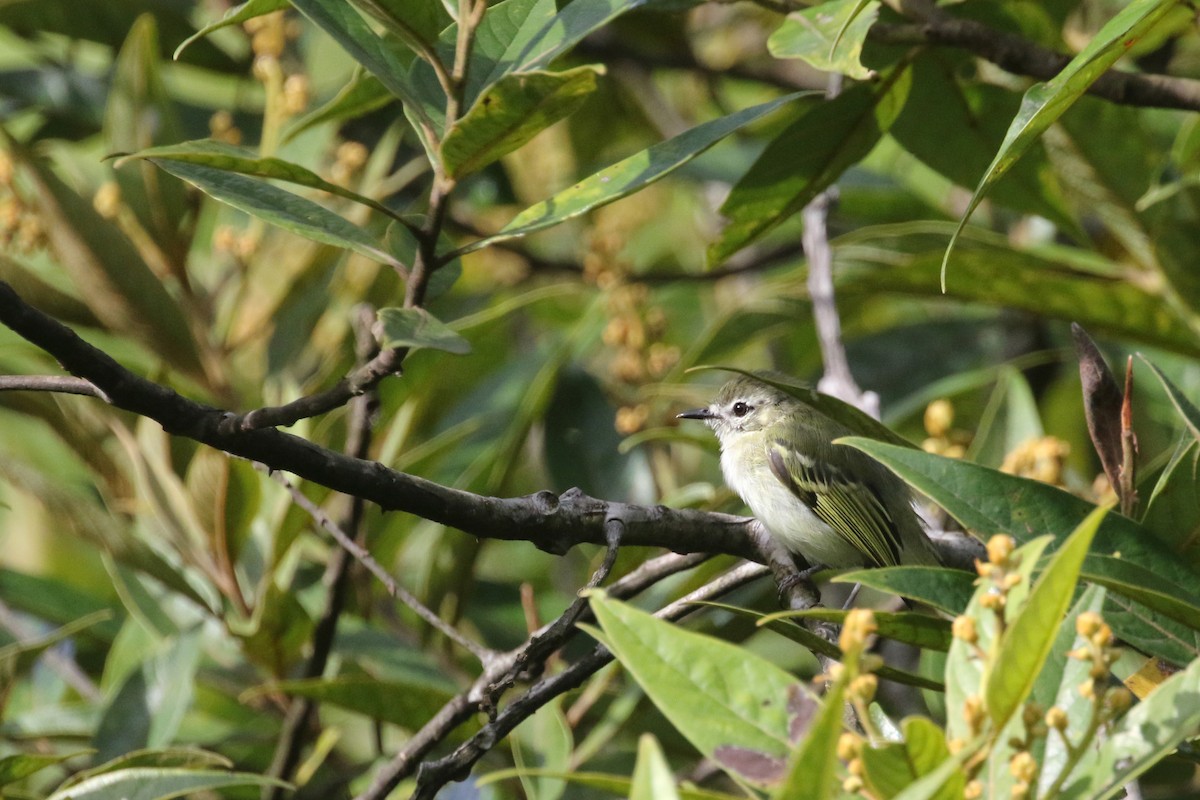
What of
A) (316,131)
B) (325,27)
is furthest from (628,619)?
(316,131)

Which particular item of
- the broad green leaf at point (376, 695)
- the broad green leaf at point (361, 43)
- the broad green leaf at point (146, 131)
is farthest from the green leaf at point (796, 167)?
the broad green leaf at point (146, 131)

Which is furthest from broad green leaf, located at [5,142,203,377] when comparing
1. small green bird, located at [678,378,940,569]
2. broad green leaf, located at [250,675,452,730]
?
small green bird, located at [678,378,940,569]

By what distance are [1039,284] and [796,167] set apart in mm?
1112

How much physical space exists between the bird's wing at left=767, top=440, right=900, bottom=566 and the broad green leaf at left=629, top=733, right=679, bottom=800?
2.28 meters

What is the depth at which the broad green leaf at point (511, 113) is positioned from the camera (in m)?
1.86

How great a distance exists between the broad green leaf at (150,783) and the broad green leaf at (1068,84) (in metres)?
1.47

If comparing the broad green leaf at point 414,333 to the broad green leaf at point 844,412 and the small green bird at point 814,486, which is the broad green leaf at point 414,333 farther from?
the small green bird at point 814,486

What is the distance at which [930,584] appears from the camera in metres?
1.86

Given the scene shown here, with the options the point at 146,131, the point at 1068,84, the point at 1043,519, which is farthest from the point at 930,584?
the point at 146,131

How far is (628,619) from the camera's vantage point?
1572 mm

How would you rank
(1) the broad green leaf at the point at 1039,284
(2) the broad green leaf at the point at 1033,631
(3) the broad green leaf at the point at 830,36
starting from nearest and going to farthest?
(2) the broad green leaf at the point at 1033,631, (3) the broad green leaf at the point at 830,36, (1) the broad green leaf at the point at 1039,284

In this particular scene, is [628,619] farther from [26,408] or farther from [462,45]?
[26,408]

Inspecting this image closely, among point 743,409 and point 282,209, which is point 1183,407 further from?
point 743,409

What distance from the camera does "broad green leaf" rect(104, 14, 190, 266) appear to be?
3.58 meters
